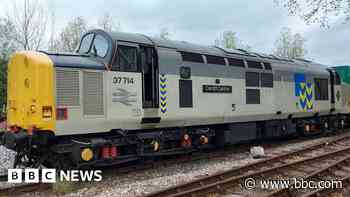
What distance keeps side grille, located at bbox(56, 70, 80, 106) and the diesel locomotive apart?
21mm

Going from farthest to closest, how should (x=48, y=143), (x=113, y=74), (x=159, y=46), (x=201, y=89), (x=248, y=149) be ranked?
(x=248, y=149) < (x=201, y=89) < (x=159, y=46) < (x=113, y=74) < (x=48, y=143)

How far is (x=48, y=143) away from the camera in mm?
7430

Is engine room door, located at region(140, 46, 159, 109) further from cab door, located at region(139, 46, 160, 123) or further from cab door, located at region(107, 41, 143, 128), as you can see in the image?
cab door, located at region(107, 41, 143, 128)

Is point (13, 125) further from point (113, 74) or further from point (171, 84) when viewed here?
point (171, 84)

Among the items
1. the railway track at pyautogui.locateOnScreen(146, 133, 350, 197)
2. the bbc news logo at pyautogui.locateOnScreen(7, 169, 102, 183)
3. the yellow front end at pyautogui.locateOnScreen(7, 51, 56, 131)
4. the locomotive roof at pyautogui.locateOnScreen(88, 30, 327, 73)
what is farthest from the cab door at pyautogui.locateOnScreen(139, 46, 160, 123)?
the yellow front end at pyautogui.locateOnScreen(7, 51, 56, 131)

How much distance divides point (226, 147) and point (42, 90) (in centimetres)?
779

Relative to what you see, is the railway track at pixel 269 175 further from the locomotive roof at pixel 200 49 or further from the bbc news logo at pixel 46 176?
the locomotive roof at pixel 200 49


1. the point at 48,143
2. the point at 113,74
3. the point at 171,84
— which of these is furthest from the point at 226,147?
the point at 48,143

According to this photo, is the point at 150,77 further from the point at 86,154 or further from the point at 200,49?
the point at 86,154

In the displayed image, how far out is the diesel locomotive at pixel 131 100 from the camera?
23.7 ft

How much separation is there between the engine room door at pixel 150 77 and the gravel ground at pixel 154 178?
1.76 m

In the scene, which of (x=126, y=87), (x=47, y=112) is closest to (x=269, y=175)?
(x=126, y=87)

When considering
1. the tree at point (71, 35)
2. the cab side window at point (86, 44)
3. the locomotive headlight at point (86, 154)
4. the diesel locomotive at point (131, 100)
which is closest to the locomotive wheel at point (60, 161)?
the diesel locomotive at point (131, 100)

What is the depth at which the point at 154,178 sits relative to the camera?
820 cm
